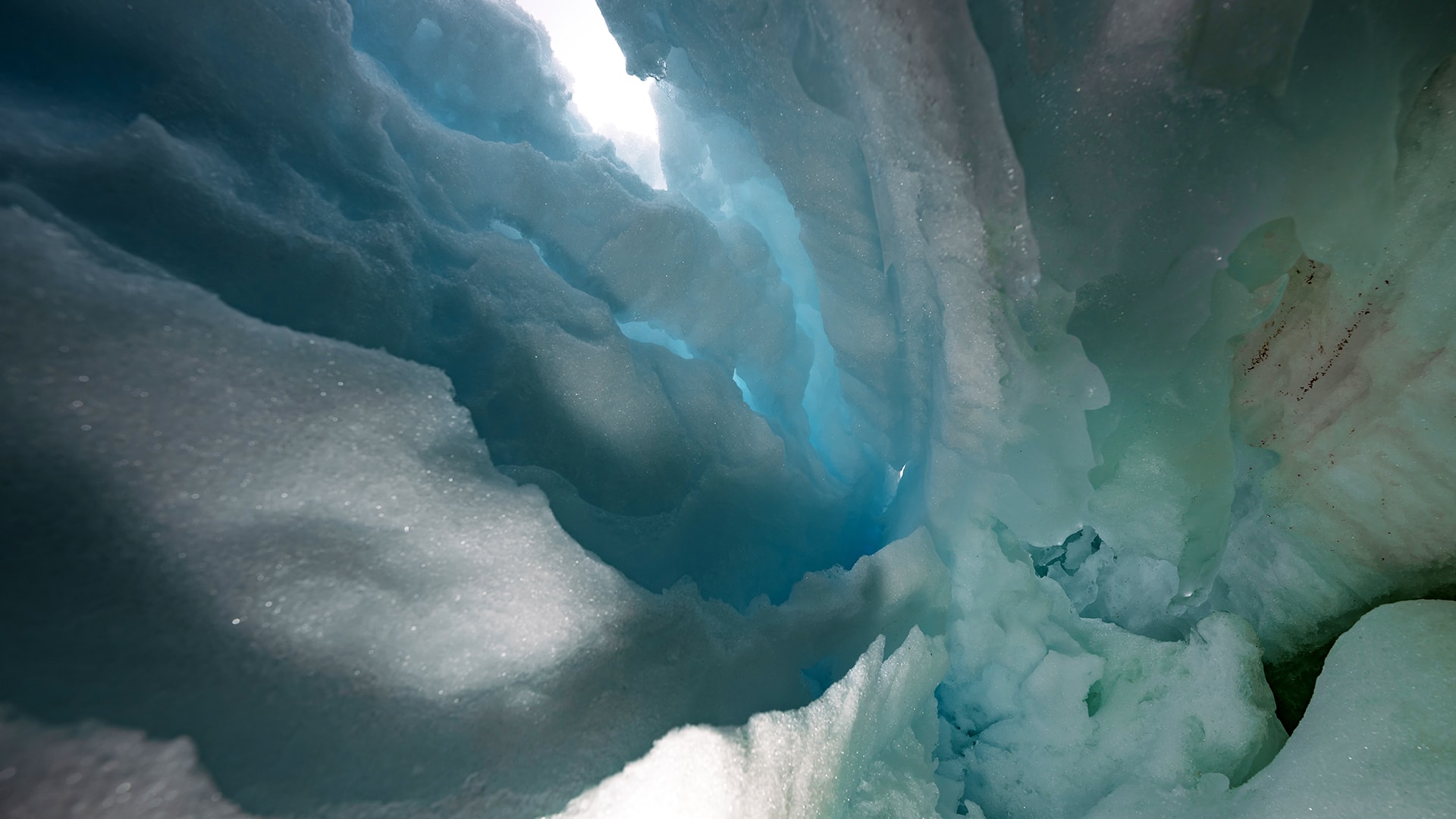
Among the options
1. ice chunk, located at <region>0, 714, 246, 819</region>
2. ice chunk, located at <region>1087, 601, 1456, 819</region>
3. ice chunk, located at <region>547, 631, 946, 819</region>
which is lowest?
ice chunk, located at <region>547, 631, 946, 819</region>

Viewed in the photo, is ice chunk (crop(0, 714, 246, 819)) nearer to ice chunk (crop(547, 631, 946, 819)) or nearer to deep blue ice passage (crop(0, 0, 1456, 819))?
deep blue ice passage (crop(0, 0, 1456, 819))

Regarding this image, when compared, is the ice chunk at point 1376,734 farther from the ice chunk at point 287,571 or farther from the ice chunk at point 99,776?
the ice chunk at point 99,776

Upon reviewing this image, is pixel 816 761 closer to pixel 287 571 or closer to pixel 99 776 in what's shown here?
pixel 287 571

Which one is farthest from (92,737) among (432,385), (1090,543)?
(1090,543)

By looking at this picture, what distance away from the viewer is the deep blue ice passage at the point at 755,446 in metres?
1.43

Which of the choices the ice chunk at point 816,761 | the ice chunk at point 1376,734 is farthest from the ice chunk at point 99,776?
the ice chunk at point 1376,734

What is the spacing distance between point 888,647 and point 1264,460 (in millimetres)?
1877

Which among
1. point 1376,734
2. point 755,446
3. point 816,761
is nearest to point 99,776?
point 816,761

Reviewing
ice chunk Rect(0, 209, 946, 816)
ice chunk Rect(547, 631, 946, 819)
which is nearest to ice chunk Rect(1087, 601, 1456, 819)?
ice chunk Rect(547, 631, 946, 819)

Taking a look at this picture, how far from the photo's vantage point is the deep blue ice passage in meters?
1.43

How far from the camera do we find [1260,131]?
1.99m

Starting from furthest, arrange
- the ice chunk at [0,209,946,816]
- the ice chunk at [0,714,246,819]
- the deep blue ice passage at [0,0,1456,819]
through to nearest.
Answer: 1. the deep blue ice passage at [0,0,1456,819]
2. the ice chunk at [0,209,946,816]
3. the ice chunk at [0,714,246,819]

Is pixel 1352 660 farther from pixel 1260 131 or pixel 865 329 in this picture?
pixel 865 329

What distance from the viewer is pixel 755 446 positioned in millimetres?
3654
